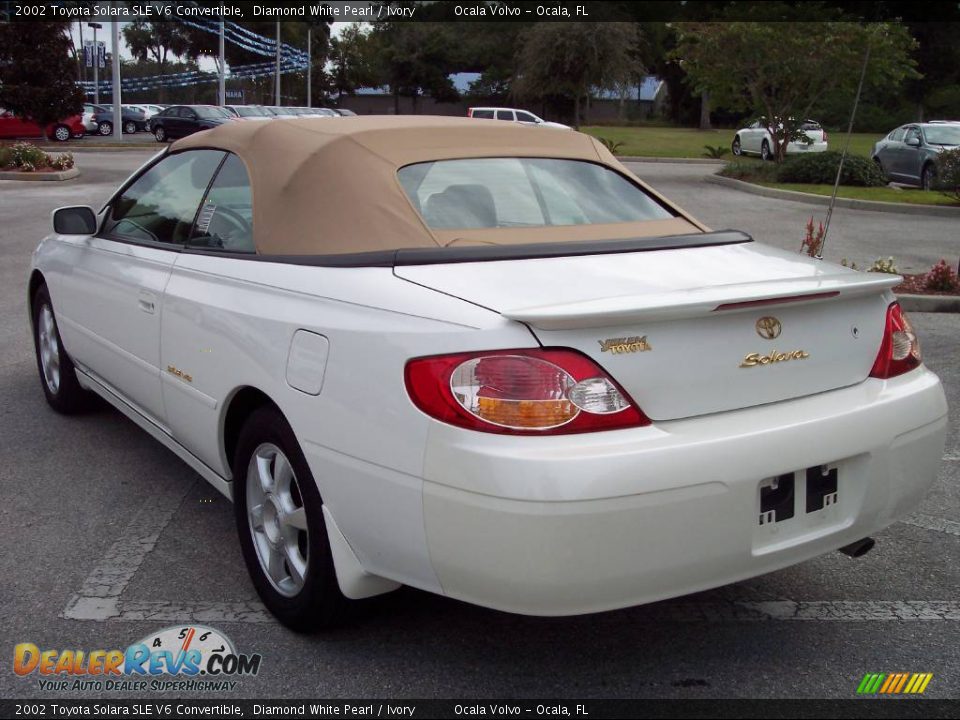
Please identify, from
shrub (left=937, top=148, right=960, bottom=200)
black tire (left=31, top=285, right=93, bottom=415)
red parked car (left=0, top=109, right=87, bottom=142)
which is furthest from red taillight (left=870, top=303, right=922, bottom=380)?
red parked car (left=0, top=109, right=87, bottom=142)

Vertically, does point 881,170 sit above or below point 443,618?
above

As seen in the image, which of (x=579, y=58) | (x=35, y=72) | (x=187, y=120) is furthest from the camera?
(x=579, y=58)

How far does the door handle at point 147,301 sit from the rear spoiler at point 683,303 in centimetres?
190

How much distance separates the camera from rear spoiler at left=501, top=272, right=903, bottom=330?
7.82 feet

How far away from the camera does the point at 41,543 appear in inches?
148

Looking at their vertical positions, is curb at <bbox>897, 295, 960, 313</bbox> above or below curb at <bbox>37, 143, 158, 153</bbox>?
above

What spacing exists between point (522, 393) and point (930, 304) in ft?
25.0

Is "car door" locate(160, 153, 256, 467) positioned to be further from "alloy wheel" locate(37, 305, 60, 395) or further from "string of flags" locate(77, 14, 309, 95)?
"string of flags" locate(77, 14, 309, 95)

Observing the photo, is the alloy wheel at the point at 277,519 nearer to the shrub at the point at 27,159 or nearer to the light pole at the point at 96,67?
the shrub at the point at 27,159

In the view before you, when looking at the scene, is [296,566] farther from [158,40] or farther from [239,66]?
[158,40]

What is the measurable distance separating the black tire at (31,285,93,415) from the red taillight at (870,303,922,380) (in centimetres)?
400

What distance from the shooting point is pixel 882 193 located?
789 inches

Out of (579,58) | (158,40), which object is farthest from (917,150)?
(158,40)

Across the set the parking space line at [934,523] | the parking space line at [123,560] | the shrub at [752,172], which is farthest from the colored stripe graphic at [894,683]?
the shrub at [752,172]
